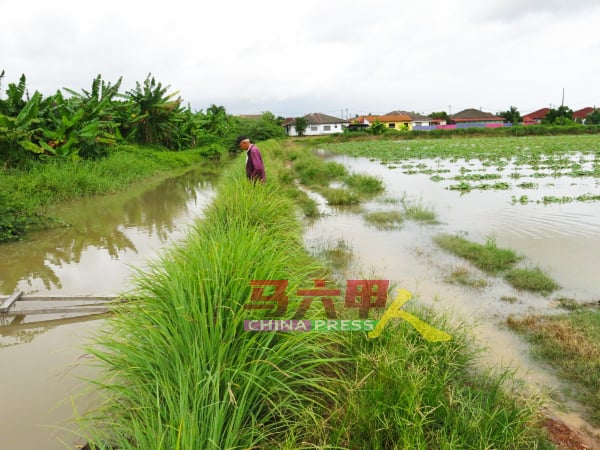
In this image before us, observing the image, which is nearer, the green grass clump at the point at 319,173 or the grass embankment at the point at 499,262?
the grass embankment at the point at 499,262

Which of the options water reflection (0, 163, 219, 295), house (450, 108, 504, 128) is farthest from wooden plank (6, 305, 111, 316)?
house (450, 108, 504, 128)

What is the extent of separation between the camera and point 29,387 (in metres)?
3.09

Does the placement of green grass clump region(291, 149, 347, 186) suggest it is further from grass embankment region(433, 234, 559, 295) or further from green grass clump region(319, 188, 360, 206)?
grass embankment region(433, 234, 559, 295)

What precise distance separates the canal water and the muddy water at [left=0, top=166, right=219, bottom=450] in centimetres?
1

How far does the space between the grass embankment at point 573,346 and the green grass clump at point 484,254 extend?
1.30 m

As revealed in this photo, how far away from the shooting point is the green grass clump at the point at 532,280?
459cm

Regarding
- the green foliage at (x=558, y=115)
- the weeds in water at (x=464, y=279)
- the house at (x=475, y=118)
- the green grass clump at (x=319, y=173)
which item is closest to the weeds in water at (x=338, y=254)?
the weeds in water at (x=464, y=279)

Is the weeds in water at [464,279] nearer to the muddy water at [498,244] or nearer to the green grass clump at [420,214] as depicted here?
the muddy water at [498,244]

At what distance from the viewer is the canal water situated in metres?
3.05

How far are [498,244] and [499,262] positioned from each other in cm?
115

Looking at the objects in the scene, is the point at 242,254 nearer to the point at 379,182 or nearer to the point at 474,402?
the point at 474,402

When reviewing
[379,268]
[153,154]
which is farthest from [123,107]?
[379,268]

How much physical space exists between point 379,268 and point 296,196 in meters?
5.28

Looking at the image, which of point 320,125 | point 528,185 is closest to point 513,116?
point 320,125
